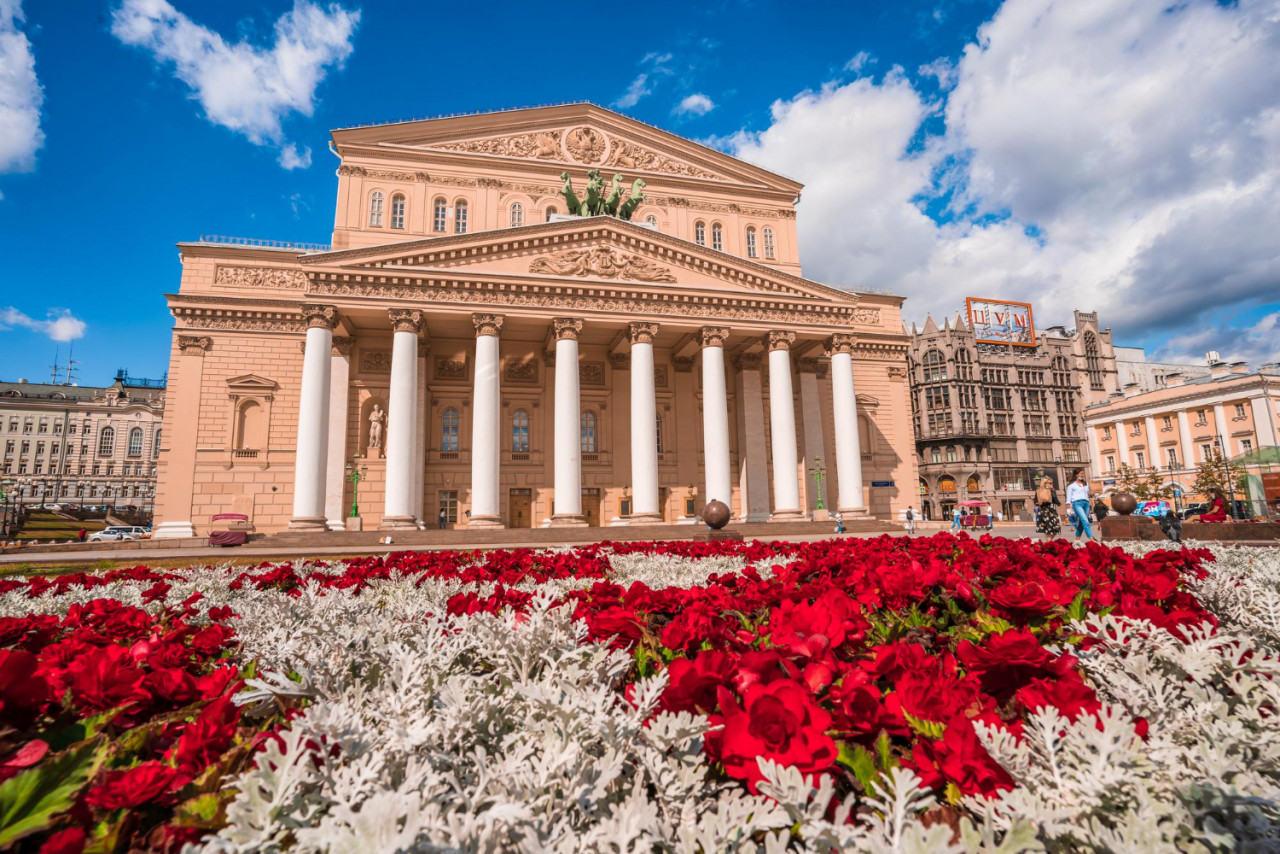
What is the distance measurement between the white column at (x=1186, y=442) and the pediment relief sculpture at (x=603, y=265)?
212 feet

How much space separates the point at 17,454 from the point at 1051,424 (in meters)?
143

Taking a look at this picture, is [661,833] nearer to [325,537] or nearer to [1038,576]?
[1038,576]

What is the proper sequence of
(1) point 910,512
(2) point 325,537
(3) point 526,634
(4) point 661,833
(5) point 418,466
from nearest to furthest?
(4) point 661,833, (3) point 526,634, (2) point 325,537, (5) point 418,466, (1) point 910,512

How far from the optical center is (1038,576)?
4879 millimetres

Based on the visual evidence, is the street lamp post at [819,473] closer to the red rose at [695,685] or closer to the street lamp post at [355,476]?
the street lamp post at [355,476]

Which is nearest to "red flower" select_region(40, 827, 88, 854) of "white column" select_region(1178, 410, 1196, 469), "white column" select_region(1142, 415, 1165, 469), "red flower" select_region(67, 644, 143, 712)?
"red flower" select_region(67, 644, 143, 712)

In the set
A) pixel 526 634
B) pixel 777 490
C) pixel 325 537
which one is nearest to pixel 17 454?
pixel 325 537

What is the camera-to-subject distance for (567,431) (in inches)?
1163

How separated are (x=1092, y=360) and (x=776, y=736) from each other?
103 meters

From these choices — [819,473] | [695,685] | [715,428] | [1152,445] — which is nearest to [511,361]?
[715,428]

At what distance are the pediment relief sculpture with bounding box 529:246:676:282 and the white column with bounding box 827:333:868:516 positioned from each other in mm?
9809

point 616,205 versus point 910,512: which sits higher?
point 616,205

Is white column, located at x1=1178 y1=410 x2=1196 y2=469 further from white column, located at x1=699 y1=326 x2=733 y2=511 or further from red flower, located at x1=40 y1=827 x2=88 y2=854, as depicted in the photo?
red flower, located at x1=40 y1=827 x2=88 y2=854

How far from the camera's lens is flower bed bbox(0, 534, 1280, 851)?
1.54 metres
